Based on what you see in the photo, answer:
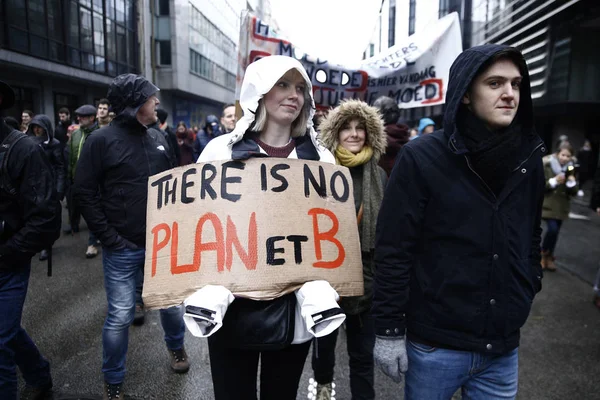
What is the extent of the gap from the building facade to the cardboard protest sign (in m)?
15.4

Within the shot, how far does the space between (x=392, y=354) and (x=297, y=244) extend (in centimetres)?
58

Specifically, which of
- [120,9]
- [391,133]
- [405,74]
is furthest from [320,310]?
[120,9]

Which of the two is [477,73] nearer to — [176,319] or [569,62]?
[176,319]

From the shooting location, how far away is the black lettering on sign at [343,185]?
2031 millimetres

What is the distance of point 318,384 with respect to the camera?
9.68 ft

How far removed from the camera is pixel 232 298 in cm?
172

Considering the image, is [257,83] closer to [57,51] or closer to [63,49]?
[57,51]

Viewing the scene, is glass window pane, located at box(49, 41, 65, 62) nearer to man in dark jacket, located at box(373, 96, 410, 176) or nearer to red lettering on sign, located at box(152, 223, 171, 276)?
man in dark jacket, located at box(373, 96, 410, 176)

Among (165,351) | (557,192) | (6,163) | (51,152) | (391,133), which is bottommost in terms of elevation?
(165,351)

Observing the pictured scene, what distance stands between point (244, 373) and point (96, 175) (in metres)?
1.69

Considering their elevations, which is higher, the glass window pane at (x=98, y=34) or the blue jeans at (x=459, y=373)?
the glass window pane at (x=98, y=34)

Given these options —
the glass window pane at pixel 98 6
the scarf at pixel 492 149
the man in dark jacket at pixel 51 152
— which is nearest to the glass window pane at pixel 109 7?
the glass window pane at pixel 98 6

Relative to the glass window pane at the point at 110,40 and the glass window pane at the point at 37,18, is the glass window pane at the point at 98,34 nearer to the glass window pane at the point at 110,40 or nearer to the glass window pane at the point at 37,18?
the glass window pane at the point at 110,40

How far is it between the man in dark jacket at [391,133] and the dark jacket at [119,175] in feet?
5.62
